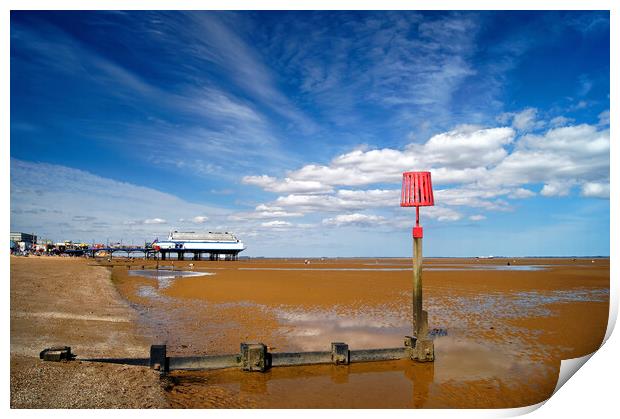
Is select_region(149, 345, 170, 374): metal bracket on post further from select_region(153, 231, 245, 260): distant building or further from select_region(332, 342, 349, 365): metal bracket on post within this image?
select_region(153, 231, 245, 260): distant building

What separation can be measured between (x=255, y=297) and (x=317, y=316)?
7.07 meters

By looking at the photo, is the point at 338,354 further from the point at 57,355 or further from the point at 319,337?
the point at 57,355

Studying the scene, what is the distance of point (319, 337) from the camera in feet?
42.1

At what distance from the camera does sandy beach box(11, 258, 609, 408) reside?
7.52 metres

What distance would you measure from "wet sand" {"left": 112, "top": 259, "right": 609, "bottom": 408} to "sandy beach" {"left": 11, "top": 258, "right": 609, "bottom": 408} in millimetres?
43

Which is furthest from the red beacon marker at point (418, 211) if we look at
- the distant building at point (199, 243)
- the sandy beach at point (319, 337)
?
the distant building at point (199, 243)

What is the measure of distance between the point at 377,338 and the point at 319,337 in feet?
6.30

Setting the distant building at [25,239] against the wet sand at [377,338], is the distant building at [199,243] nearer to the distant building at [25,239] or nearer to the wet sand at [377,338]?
the distant building at [25,239]

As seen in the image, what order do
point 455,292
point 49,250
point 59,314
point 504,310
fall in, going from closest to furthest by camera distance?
point 59,314 < point 504,310 < point 455,292 < point 49,250

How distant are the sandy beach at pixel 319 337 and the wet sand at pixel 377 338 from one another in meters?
0.04
